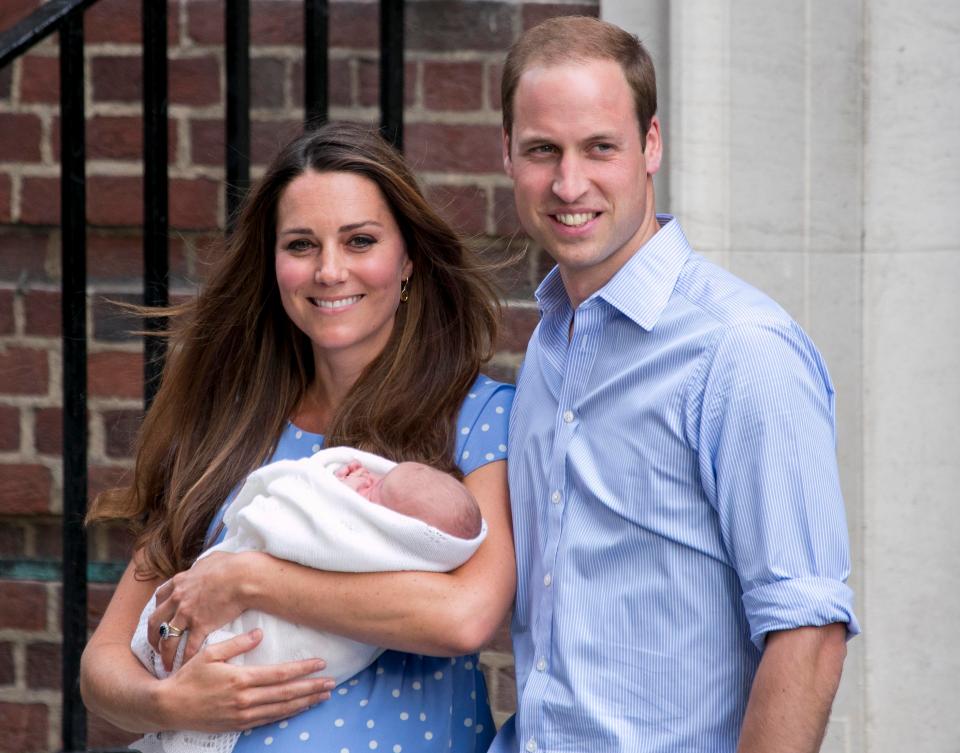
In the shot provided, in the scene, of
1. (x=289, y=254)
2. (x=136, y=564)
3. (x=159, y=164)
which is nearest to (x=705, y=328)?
(x=289, y=254)

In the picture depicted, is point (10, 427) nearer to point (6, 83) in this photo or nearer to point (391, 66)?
point (6, 83)

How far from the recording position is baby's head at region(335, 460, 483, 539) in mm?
2002

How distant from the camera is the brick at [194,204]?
3035 mm

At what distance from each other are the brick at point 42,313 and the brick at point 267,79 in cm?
61

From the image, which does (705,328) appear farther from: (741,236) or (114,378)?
(114,378)

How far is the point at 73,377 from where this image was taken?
269 centimetres

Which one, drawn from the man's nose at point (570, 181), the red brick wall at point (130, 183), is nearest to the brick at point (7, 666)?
the red brick wall at point (130, 183)

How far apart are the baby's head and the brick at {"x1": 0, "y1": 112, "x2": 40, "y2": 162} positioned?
4.55ft

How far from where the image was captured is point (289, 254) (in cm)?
231

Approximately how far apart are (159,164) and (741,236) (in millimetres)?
1116

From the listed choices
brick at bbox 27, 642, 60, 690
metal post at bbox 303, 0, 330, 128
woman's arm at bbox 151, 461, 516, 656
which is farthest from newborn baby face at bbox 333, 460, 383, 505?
brick at bbox 27, 642, 60, 690

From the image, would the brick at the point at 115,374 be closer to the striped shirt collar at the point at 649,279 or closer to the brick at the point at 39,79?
the brick at the point at 39,79

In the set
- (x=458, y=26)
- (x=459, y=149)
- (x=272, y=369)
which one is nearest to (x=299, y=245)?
(x=272, y=369)

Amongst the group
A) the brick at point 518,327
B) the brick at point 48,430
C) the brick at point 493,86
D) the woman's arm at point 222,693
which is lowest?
the woman's arm at point 222,693
